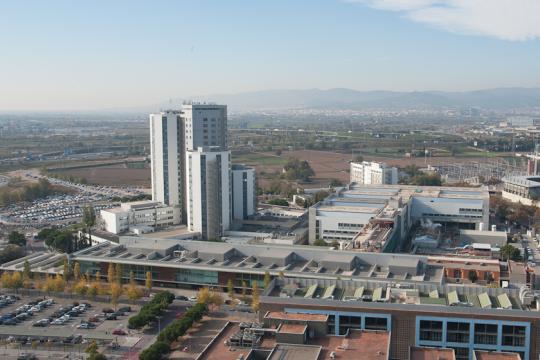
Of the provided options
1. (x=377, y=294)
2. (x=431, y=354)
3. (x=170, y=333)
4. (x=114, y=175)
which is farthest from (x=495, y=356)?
(x=114, y=175)

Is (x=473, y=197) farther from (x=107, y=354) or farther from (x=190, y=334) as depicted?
(x=107, y=354)

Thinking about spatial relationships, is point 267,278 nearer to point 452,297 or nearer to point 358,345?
point 452,297

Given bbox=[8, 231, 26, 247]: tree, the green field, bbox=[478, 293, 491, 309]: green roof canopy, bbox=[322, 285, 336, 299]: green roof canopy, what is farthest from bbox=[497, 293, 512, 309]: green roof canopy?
the green field

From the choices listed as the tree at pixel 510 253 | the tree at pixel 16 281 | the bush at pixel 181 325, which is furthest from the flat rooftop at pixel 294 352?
the tree at pixel 510 253

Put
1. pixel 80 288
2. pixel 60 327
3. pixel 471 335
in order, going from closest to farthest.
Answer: pixel 471 335 < pixel 60 327 < pixel 80 288

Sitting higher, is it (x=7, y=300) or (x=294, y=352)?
(x=294, y=352)

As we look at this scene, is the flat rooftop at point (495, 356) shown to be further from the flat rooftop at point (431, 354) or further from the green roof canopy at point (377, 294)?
the green roof canopy at point (377, 294)

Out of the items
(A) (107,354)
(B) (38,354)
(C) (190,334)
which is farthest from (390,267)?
(B) (38,354)

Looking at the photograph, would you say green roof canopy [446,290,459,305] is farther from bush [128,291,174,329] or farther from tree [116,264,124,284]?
tree [116,264,124,284]
